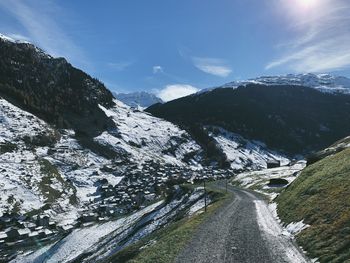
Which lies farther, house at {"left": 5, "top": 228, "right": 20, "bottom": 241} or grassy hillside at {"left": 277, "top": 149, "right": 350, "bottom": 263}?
house at {"left": 5, "top": 228, "right": 20, "bottom": 241}

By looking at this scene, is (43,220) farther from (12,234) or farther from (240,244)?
(240,244)

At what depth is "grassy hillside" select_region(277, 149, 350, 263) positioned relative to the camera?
88.0 feet

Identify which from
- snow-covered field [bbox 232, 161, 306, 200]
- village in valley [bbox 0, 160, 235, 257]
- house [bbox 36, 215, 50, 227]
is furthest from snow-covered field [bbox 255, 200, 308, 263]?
house [bbox 36, 215, 50, 227]

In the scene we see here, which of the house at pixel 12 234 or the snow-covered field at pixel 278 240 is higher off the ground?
the snow-covered field at pixel 278 240

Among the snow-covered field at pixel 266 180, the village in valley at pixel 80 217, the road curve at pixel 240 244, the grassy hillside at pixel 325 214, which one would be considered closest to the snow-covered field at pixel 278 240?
the road curve at pixel 240 244

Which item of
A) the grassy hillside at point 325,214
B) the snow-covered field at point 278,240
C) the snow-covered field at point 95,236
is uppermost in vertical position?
the grassy hillside at point 325,214

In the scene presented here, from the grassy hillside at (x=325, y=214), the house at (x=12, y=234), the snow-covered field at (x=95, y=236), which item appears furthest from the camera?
the house at (x=12, y=234)

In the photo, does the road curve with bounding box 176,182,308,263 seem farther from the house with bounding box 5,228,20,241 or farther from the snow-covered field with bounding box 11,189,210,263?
the house with bounding box 5,228,20,241

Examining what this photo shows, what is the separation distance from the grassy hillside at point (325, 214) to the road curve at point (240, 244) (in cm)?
167

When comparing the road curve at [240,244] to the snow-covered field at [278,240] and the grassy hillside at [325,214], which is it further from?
the grassy hillside at [325,214]

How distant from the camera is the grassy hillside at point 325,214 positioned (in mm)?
26828

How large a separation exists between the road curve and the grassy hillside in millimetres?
1673

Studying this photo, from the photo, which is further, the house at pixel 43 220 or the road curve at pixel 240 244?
the house at pixel 43 220

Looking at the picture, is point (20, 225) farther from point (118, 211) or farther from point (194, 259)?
point (194, 259)
